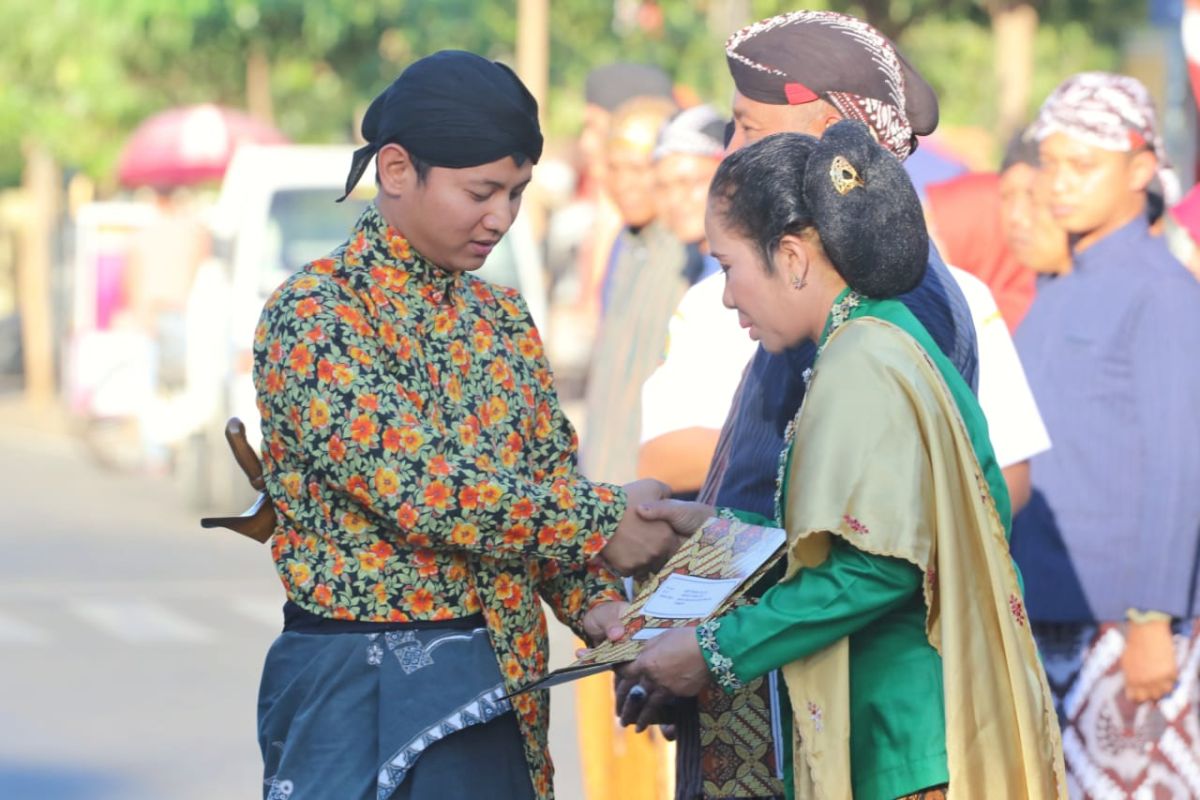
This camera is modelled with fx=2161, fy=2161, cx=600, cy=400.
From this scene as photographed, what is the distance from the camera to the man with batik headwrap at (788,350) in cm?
339

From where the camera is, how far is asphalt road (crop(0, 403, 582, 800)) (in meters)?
7.11

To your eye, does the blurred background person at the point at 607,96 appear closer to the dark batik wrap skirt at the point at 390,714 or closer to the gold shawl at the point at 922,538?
the dark batik wrap skirt at the point at 390,714

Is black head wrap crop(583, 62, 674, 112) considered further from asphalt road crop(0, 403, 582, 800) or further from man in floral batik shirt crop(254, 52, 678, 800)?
man in floral batik shirt crop(254, 52, 678, 800)

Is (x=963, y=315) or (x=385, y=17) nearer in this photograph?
(x=963, y=315)

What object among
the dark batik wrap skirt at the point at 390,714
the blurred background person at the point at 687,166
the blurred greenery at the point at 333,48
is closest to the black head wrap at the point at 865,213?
the dark batik wrap skirt at the point at 390,714

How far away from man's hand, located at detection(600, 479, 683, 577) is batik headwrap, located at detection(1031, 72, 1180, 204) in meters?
2.20

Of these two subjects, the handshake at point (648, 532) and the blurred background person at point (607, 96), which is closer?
the handshake at point (648, 532)

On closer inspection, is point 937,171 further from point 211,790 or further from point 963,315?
point 963,315

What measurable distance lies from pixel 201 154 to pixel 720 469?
17750 mm

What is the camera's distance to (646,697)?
10.8 ft

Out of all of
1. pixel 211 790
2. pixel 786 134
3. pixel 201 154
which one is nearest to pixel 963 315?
pixel 786 134

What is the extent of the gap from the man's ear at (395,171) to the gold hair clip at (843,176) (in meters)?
0.67

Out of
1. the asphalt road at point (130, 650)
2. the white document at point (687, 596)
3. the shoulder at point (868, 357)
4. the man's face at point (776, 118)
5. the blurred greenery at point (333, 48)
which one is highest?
the man's face at point (776, 118)

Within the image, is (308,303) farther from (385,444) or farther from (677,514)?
(677,514)
